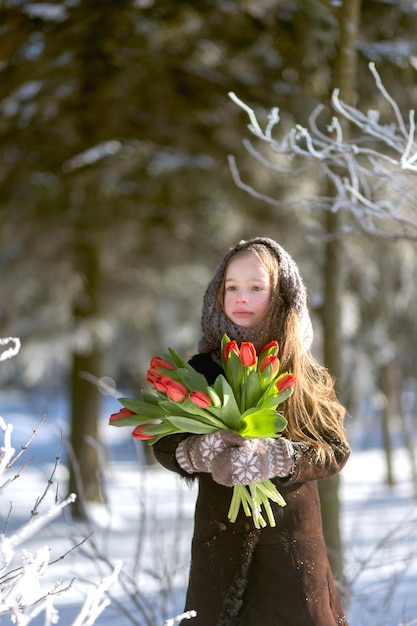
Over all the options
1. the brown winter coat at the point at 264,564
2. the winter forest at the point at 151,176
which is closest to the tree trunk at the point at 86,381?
the winter forest at the point at 151,176

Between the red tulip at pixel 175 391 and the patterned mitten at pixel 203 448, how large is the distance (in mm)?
140

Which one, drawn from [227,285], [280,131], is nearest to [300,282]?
[227,285]

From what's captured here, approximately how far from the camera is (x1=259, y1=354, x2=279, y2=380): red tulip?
2.16 meters

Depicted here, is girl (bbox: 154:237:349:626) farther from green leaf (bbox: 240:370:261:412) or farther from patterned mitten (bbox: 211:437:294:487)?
green leaf (bbox: 240:370:261:412)

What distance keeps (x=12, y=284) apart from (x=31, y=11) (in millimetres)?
3510

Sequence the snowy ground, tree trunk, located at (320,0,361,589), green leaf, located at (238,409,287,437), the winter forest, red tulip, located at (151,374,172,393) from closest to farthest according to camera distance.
Result: green leaf, located at (238,409,287,437) → red tulip, located at (151,374,172,393) → the snowy ground → tree trunk, located at (320,0,361,589) → the winter forest

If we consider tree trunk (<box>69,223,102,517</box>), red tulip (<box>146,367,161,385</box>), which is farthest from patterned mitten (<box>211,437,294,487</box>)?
tree trunk (<box>69,223,102,517</box>)

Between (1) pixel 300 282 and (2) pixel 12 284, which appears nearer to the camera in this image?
(1) pixel 300 282

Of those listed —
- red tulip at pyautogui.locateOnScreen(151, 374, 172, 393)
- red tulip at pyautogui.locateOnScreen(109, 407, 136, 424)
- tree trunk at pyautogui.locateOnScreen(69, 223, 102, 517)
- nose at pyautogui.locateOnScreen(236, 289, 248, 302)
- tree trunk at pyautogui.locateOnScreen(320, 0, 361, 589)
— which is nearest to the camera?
red tulip at pyautogui.locateOnScreen(151, 374, 172, 393)

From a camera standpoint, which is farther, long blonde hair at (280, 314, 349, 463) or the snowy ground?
the snowy ground

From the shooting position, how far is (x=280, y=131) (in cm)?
770

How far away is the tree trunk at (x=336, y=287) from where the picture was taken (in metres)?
4.56

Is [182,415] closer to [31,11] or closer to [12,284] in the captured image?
[31,11]

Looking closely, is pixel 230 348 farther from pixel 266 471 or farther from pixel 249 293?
pixel 266 471
